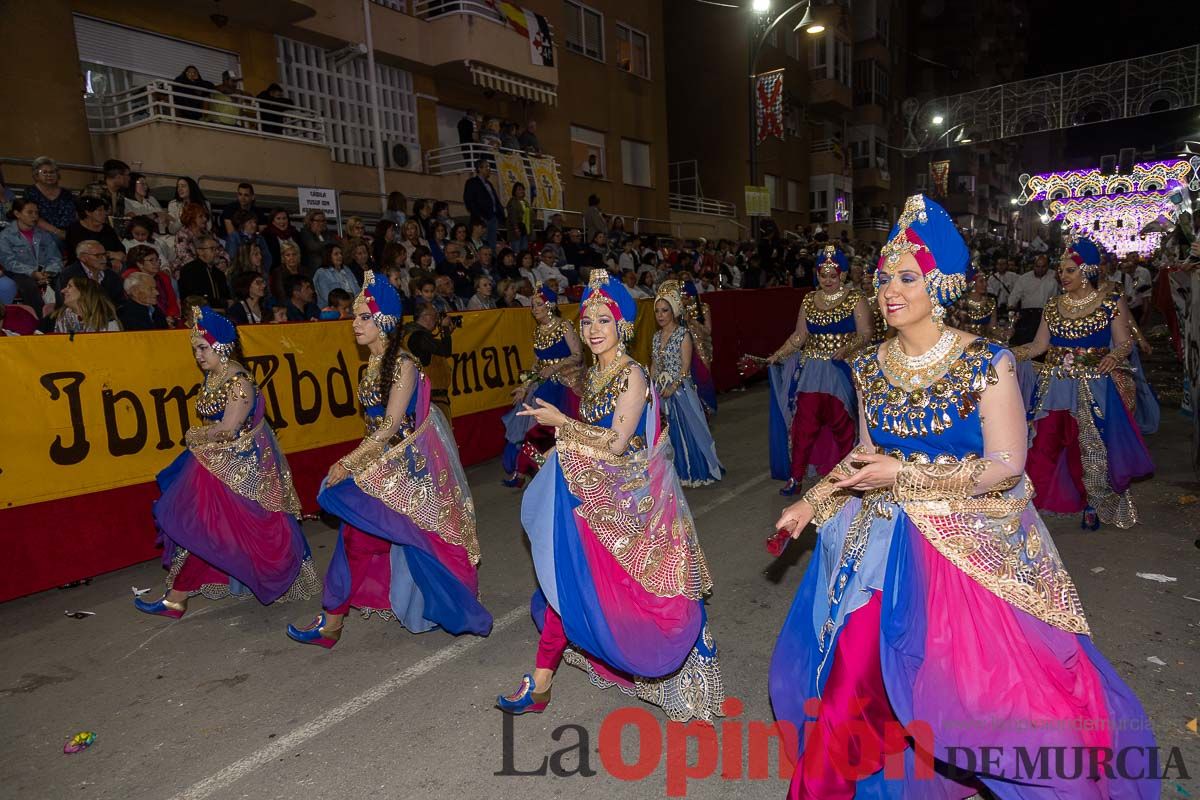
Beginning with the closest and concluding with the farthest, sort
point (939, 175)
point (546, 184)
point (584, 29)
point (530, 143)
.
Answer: point (546, 184)
point (530, 143)
point (584, 29)
point (939, 175)

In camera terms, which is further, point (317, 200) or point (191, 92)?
point (191, 92)

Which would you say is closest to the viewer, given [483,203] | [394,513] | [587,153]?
[394,513]

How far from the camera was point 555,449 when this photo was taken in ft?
11.2

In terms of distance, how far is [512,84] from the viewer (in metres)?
17.7

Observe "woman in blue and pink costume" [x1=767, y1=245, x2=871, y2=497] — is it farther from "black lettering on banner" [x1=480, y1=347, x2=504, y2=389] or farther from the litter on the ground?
the litter on the ground

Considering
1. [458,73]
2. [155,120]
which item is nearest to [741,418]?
[155,120]

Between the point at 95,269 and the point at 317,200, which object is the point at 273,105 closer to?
the point at 317,200

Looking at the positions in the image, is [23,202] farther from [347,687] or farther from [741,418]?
[741,418]

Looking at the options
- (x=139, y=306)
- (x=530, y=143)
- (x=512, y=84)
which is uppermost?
(x=512, y=84)

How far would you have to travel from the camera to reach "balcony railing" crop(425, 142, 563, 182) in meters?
16.3

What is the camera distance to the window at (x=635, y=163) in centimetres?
2228

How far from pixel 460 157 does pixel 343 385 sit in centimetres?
1099

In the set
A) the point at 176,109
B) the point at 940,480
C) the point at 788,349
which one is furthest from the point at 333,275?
the point at 940,480

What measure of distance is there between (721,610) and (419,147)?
1495cm
